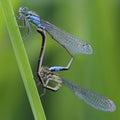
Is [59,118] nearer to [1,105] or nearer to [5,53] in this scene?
[1,105]

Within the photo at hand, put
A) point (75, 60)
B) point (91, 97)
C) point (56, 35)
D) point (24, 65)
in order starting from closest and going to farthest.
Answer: point (24, 65) < point (91, 97) < point (56, 35) < point (75, 60)

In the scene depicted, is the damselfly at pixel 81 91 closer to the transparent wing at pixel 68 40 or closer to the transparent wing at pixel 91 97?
the transparent wing at pixel 91 97

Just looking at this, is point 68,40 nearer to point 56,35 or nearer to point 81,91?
point 56,35

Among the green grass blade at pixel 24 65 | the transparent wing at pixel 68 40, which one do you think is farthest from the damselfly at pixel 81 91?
the green grass blade at pixel 24 65

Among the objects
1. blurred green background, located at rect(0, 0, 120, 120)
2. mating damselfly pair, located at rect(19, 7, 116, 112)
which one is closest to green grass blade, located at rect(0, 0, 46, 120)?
mating damselfly pair, located at rect(19, 7, 116, 112)

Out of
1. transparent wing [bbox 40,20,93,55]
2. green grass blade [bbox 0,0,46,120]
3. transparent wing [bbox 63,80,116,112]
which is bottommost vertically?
transparent wing [bbox 63,80,116,112]

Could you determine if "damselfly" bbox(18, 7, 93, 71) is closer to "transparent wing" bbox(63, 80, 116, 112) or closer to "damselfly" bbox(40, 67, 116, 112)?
"damselfly" bbox(40, 67, 116, 112)

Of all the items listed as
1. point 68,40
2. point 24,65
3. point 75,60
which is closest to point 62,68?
point 68,40
